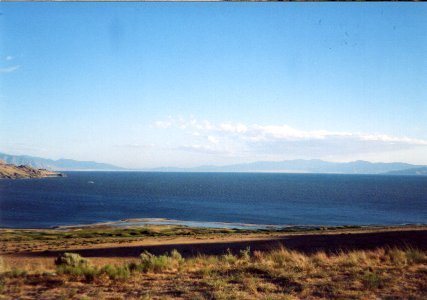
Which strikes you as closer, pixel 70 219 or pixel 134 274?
pixel 134 274

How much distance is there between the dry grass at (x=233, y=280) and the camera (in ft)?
28.6

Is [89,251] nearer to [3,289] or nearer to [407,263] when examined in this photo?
[3,289]

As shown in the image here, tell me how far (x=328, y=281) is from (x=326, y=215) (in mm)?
65272

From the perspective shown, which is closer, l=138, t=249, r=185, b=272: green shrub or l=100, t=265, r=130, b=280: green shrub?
l=100, t=265, r=130, b=280: green shrub

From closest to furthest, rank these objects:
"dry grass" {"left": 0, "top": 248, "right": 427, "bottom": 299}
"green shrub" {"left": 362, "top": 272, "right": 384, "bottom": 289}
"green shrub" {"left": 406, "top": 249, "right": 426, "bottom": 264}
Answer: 1. "dry grass" {"left": 0, "top": 248, "right": 427, "bottom": 299}
2. "green shrub" {"left": 362, "top": 272, "right": 384, "bottom": 289}
3. "green shrub" {"left": 406, "top": 249, "right": 426, "bottom": 264}

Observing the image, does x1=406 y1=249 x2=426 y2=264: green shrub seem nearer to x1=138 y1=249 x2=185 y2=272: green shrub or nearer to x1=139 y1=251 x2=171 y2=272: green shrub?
x1=138 y1=249 x2=185 y2=272: green shrub

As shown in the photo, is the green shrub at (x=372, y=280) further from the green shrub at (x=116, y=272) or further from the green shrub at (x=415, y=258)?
the green shrub at (x=116, y=272)

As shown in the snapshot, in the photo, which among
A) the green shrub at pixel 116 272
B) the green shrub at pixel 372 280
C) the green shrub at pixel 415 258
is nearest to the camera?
the green shrub at pixel 372 280

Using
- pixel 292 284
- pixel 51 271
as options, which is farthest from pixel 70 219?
pixel 292 284

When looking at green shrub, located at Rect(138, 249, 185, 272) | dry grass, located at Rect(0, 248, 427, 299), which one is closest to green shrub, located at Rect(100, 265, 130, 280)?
dry grass, located at Rect(0, 248, 427, 299)

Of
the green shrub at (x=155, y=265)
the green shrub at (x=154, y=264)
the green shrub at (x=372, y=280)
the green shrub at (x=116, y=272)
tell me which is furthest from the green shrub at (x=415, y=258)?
the green shrub at (x=116, y=272)

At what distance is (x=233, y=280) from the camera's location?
10.1m

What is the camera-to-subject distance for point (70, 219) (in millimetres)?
62969

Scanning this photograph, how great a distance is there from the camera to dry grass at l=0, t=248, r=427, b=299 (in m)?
8.73
